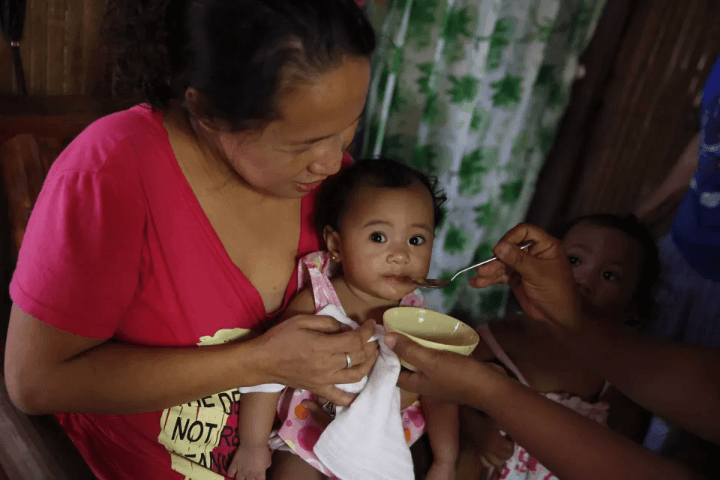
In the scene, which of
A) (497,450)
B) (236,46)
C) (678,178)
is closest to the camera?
(236,46)

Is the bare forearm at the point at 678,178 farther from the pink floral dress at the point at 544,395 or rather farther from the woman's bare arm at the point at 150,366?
the woman's bare arm at the point at 150,366

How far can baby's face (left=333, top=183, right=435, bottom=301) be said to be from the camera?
1431 mm

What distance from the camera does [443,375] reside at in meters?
1.20

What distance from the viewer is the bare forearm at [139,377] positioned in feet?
3.42

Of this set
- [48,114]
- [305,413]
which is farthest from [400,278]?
[48,114]

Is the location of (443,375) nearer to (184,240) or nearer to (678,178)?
(184,240)

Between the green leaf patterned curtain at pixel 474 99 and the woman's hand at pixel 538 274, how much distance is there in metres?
0.99

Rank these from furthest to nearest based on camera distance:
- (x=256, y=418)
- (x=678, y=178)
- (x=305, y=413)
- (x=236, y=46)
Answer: (x=678, y=178), (x=305, y=413), (x=256, y=418), (x=236, y=46)

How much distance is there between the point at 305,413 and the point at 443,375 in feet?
1.33

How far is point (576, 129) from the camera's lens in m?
2.70

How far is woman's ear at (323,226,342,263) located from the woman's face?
355 millimetres

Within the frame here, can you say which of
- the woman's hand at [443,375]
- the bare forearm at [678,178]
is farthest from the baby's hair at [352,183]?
the bare forearm at [678,178]

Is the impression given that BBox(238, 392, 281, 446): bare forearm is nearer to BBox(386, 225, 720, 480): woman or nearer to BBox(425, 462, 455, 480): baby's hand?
BBox(386, 225, 720, 480): woman

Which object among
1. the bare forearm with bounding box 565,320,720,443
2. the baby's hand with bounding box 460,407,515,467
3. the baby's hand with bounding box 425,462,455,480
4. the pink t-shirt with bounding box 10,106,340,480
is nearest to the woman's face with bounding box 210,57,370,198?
the pink t-shirt with bounding box 10,106,340,480
